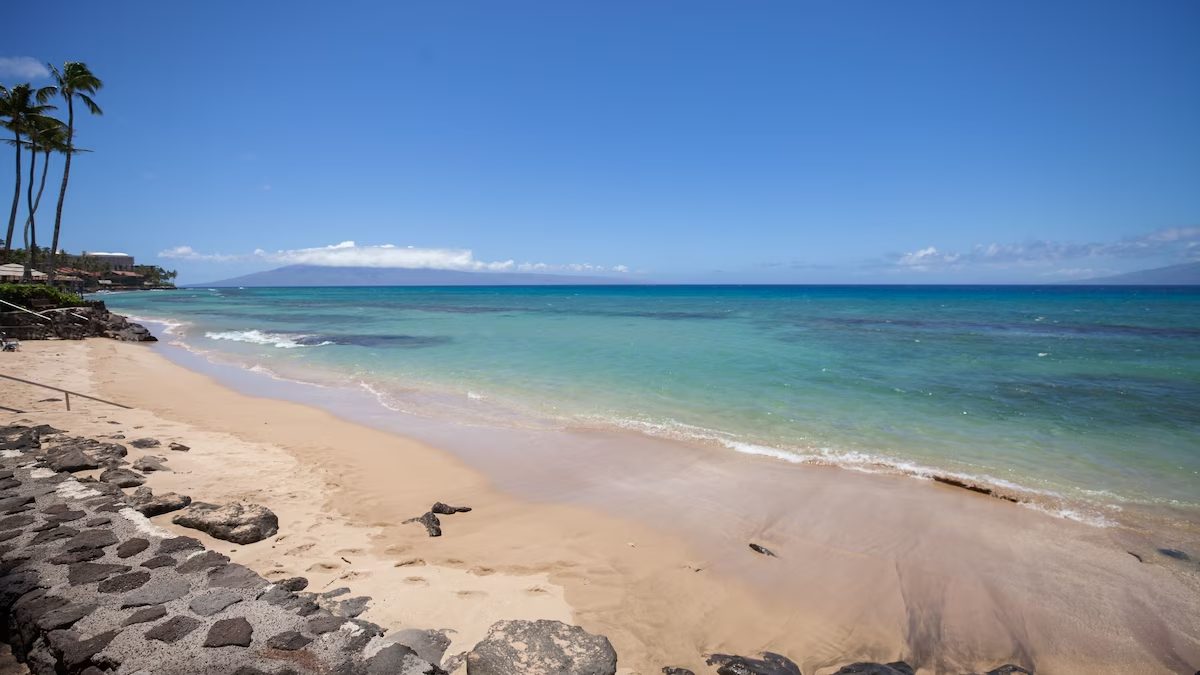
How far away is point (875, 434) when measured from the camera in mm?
10000

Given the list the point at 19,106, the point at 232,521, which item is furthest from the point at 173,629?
the point at 19,106

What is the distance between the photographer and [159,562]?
4020 millimetres

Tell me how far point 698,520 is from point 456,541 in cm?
295

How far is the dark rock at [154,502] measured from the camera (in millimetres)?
5121

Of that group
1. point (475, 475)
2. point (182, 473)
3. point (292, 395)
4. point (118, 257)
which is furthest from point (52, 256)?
point (118, 257)

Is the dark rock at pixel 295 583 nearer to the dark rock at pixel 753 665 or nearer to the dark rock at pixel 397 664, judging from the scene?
the dark rock at pixel 397 664

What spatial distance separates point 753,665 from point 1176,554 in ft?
19.0

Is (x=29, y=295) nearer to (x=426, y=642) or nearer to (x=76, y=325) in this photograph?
(x=76, y=325)

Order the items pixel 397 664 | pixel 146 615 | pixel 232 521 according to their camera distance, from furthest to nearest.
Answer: pixel 232 521
pixel 146 615
pixel 397 664

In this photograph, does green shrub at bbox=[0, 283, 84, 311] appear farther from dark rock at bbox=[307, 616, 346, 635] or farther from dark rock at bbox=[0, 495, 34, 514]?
dark rock at bbox=[307, 616, 346, 635]

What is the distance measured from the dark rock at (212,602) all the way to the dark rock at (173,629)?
0.29 ft

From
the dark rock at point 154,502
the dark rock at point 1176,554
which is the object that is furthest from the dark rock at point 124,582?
the dark rock at point 1176,554

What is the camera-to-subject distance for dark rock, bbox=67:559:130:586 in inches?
147

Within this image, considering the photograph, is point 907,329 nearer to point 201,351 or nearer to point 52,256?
point 201,351
